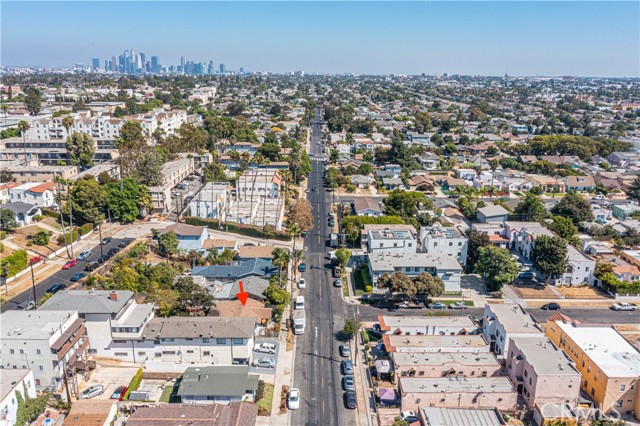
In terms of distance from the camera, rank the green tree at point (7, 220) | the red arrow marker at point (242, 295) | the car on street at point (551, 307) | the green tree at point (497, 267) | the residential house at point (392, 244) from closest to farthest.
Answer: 1. the red arrow marker at point (242, 295)
2. the car on street at point (551, 307)
3. the green tree at point (497, 267)
4. the residential house at point (392, 244)
5. the green tree at point (7, 220)

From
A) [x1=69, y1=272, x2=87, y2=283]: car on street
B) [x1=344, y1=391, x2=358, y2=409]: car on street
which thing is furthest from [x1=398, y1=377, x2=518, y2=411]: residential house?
[x1=69, y1=272, x2=87, y2=283]: car on street

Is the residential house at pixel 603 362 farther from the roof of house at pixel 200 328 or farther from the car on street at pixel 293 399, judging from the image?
the roof of house at pixel 200 328

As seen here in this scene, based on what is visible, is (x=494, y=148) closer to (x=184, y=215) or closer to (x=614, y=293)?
(x=614, y=293)

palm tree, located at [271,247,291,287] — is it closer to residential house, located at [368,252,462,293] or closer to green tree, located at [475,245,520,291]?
residential house, located at [368,252,462,293]

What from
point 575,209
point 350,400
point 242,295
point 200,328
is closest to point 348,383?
point 350,400

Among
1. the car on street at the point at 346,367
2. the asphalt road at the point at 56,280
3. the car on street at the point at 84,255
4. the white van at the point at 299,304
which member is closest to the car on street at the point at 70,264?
the asphalt road at the point at 56,280

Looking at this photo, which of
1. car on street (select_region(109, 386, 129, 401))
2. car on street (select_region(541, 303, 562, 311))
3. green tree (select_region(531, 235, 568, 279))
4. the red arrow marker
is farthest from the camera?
green tree (select_region(531, 235, 568, 279))
